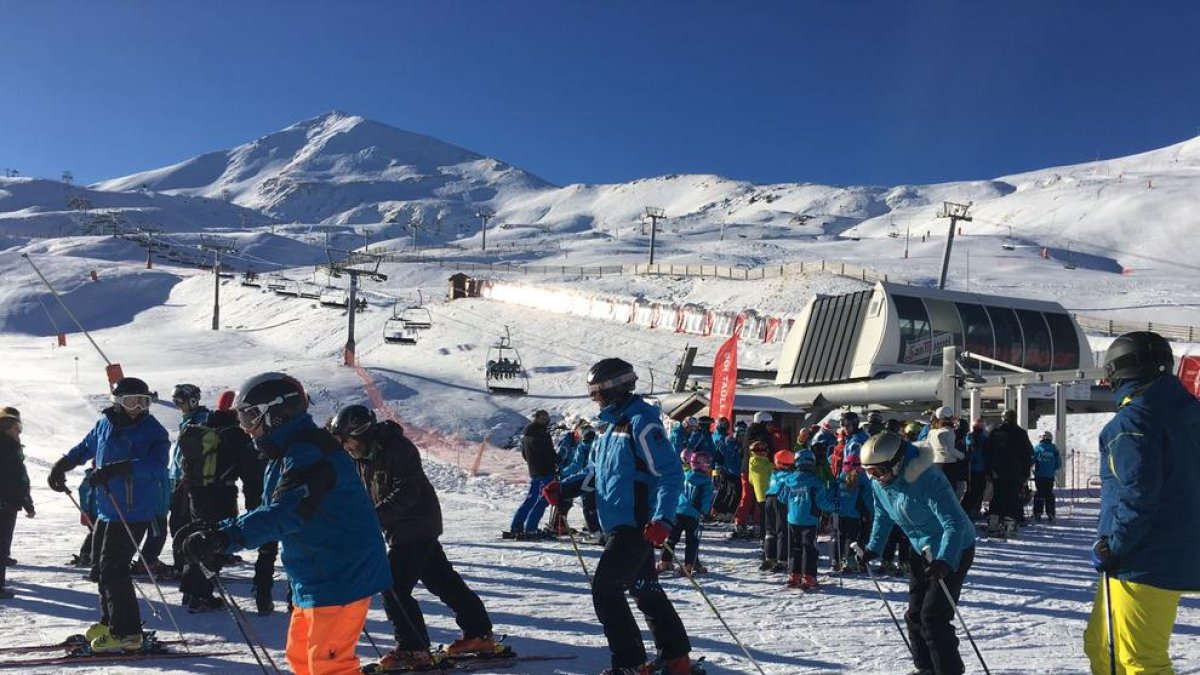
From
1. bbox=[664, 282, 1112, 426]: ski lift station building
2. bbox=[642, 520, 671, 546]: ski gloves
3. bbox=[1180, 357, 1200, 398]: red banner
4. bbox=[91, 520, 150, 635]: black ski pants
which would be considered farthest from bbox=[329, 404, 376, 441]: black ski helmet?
bbox=[1180, 357, 1200, 398]: red banner

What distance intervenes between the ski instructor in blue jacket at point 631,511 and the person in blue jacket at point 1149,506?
2.10m

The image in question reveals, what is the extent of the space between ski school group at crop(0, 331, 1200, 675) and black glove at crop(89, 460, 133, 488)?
0.04 feet

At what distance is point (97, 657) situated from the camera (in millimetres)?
6105

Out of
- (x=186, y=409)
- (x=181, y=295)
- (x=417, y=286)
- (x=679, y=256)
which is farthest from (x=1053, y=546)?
(x=679, y=256)

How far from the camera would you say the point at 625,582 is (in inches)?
211

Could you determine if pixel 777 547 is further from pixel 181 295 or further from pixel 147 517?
pixel 181 295

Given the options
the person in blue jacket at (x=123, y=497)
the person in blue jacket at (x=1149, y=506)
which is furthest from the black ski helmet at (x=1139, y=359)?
the person in blue jacket at (x=123, y=497)

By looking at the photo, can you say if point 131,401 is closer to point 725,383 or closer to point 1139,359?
point 1139,359

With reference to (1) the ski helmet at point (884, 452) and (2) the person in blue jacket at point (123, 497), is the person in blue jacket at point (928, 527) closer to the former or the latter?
(1) the ski helmet at point (884, 452)

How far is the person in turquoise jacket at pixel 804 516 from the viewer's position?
9.12m

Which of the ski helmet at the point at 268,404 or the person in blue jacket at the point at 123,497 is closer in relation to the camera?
the ski helmet at the point at 268,404

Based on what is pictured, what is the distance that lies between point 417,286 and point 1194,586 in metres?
73.5

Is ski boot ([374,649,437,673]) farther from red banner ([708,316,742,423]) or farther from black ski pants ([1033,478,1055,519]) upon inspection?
black ski pants ([1033,478,1055,519])

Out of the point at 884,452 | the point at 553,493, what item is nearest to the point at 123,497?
the point at 553,493
